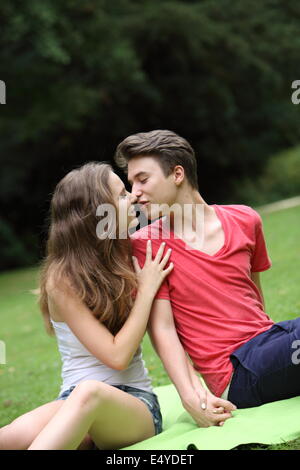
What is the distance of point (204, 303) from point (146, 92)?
1984 cm

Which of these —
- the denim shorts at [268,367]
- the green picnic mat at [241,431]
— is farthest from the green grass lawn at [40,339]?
the denim shorts at [268,367]

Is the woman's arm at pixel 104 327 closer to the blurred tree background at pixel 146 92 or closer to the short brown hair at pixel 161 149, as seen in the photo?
the short brown hair at pixel 161 149

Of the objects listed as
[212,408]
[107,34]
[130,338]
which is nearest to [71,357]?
[130,338]


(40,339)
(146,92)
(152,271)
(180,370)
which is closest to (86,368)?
(180,370)

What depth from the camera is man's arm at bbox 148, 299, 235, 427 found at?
10.1 feet

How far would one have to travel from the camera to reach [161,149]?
3328 mm

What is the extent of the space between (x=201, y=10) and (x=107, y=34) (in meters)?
5.24

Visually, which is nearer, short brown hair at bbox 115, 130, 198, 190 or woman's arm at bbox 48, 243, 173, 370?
woman's arm at bbox 48, 243, 173, 370

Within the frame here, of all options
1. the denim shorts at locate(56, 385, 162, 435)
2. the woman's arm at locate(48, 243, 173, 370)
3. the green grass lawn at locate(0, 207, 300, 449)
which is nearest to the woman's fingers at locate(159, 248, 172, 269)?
the woman's arm at locate(48, 243, 173, 370)

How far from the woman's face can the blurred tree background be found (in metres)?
13.1

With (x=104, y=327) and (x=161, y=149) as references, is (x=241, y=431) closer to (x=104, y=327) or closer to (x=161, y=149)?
(x=104, y=327)

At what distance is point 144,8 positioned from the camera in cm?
2138

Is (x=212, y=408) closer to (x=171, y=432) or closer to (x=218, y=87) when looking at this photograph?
(x=171, y=432)

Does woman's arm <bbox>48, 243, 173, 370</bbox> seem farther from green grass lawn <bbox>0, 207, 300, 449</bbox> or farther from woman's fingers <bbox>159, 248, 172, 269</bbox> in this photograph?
green grass lawn <bbox>0, 207, 300, 449</bbox>
